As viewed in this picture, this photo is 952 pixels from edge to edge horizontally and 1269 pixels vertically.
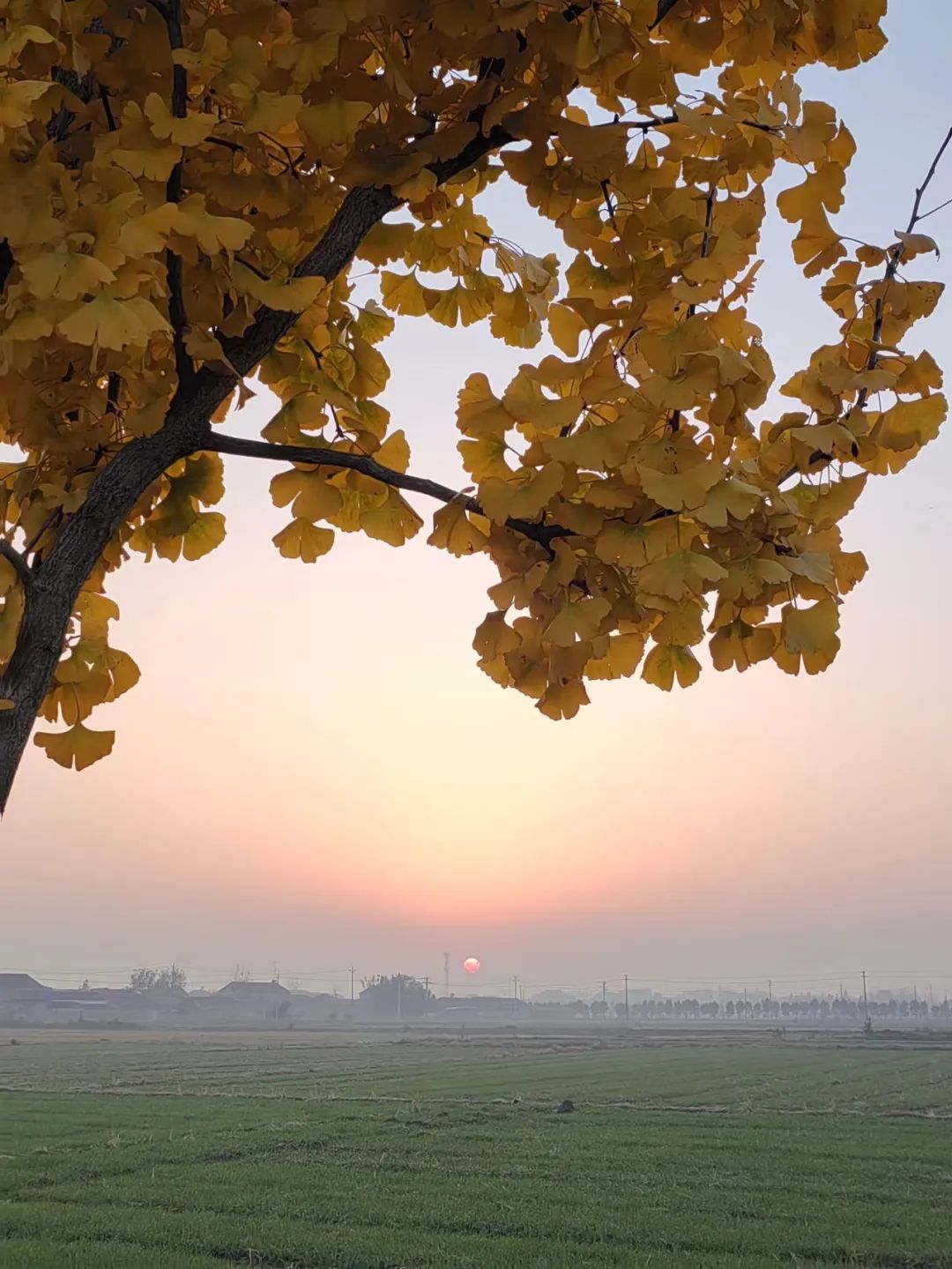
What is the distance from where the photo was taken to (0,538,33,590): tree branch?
136 centimetres

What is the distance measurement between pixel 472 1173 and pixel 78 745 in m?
18.3

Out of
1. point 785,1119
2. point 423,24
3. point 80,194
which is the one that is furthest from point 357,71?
point 785,1119

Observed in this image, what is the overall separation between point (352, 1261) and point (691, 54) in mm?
12955

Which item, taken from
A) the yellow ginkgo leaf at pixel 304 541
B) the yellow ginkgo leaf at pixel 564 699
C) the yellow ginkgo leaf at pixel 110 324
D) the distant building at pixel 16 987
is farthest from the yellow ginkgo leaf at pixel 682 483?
the distant building at pixel 16 987

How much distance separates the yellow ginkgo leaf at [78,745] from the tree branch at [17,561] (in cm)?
26

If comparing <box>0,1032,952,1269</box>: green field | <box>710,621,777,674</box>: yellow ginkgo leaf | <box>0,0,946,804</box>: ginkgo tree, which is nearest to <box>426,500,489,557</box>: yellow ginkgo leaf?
<box>0,0,946,804</box>: ginkgo tree

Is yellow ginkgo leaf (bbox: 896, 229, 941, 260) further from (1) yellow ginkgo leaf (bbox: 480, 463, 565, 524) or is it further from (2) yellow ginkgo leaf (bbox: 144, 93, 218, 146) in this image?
(2) yellow ginkgo leaf (bbox: 144, 93, 218, 146)

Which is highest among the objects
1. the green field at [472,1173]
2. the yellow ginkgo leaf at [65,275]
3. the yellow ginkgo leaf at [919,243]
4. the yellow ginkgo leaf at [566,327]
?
the yellow ginkgo leaf at [919,243]

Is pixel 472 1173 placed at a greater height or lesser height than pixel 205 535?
lesser

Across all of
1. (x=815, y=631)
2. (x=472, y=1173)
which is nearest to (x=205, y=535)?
(x=815, y=631)

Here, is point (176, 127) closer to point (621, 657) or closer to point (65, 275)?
point (65, 275)

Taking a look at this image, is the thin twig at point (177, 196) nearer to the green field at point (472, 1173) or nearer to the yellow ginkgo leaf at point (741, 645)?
the yellow ginkgo leaf at point (741, 645)

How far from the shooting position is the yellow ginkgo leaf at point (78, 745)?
1.55m

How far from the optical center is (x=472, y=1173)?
17.6m
